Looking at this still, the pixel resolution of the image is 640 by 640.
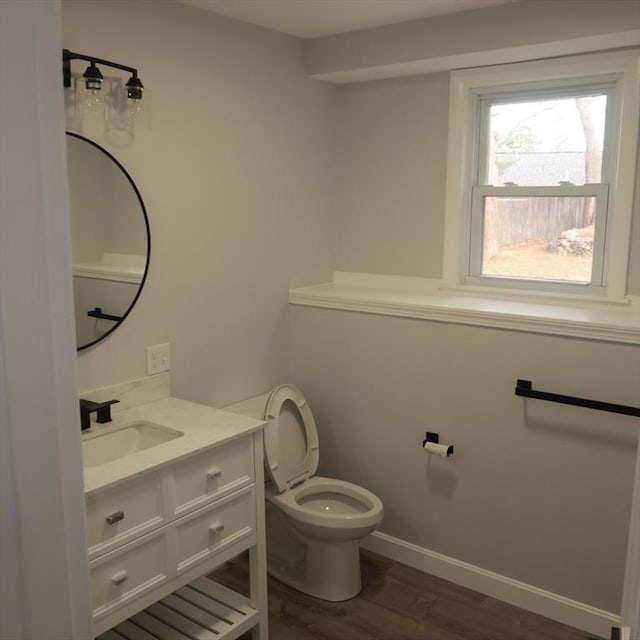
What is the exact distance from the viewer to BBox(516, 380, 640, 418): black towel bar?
2381 millimetres

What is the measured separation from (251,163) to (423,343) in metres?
1.12

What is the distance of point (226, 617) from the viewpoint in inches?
93.7

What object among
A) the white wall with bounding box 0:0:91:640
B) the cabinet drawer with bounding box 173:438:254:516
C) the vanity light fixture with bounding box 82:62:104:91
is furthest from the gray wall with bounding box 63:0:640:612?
the white wall with bounding box 0:0:91:640

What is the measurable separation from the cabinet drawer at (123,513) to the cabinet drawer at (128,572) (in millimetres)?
34

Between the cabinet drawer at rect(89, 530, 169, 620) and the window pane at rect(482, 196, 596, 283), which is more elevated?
the window pane at rect(482, 196, 596, 283)

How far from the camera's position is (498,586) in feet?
9.19

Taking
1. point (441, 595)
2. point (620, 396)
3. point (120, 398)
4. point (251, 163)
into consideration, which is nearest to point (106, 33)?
point (251, 163)

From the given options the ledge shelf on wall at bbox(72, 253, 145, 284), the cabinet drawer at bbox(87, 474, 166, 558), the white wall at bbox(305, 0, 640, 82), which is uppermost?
the white wall at bbox(305, 0, 640, 82)

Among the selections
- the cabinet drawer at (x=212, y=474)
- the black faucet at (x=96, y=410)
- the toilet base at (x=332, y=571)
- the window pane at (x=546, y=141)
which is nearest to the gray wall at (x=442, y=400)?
the window pane at (x=546, y=141)

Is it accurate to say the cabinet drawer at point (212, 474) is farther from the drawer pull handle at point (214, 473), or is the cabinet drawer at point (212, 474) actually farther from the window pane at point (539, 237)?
the window pane at point (539, 237)

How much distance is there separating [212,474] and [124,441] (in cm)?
39

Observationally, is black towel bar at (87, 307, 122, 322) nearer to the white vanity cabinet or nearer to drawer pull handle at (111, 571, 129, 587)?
the white vanity cabinet

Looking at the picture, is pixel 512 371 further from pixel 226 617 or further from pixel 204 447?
pixel 226 617

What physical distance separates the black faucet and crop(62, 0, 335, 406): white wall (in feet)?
0.38
